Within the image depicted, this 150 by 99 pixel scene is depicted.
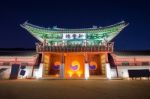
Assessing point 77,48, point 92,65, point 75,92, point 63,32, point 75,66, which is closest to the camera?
point 75,92

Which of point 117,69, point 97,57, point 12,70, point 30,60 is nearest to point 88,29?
point 97,57

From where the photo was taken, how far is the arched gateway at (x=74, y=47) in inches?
867

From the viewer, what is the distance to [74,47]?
72.3 ft

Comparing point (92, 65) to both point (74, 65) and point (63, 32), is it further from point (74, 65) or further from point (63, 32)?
point (63, 32)

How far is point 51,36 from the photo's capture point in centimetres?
2409

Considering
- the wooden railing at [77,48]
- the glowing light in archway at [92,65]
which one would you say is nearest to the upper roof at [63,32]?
the wooden railing at [77,48]

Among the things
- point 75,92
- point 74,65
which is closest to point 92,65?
point 74,65

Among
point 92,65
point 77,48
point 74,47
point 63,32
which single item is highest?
point 63,32

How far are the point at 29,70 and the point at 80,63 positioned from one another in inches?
340

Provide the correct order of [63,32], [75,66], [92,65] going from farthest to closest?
[92,65] → [75,66] → [63,32]

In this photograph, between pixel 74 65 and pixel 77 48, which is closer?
pixel 77 48

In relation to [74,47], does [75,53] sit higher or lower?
lower

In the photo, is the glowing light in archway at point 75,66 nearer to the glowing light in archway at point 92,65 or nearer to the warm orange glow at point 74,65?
the warm orange glow at point 74,65

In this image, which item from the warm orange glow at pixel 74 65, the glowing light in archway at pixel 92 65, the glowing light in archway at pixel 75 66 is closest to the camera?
the warm orange glow at pixel 74 65
